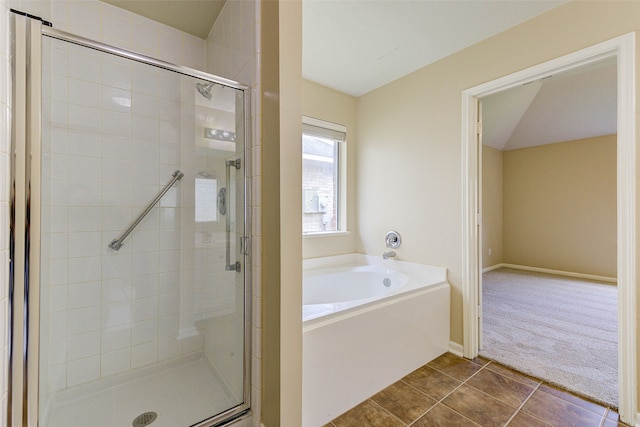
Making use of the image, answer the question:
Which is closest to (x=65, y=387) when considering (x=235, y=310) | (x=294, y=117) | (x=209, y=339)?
(x=209, y=339)

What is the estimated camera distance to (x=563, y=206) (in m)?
4.68

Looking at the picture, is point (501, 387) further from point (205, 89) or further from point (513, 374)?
point (205, 89)

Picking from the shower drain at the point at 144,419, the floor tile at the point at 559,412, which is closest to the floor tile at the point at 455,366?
the floor tile at the point at 559,412

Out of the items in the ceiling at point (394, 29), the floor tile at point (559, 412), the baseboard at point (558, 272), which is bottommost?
the floor tile at point (559, 412)

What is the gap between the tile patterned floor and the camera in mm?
1440

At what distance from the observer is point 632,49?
1.39 meters

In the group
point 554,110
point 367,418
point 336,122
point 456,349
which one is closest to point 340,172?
point 336,122

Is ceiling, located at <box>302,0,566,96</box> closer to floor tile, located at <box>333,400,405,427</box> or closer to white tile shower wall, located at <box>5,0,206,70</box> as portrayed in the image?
white tile shower wall, located at <box>5,0,206,70</box>

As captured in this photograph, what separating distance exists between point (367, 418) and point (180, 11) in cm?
272

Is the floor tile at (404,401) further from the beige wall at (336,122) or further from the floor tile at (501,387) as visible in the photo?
the beige wall at (336,122)

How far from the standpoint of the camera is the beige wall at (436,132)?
1626 mm

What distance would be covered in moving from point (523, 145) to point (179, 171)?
227 inches

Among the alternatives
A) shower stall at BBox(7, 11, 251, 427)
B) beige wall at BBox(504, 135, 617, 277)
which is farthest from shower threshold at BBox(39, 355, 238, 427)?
beige wall at BBox(504, 135, 617, 277)

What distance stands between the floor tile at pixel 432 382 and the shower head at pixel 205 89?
7.11 ft
